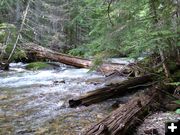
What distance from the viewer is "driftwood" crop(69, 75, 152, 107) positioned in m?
6.79

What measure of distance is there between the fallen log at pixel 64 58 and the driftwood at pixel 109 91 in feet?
8.17

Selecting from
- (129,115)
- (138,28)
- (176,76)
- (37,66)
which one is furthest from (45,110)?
(37,66)

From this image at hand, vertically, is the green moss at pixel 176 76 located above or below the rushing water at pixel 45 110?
above

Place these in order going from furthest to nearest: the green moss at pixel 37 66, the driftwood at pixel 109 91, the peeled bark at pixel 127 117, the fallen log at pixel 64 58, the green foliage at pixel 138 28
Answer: the green moss at pixel 37 66 < the fallen log at pixel 64 58 < the driftwood at pixel 109 91 < the green foliage at pixel 138 28 < the peeled bark at pixel 127 117

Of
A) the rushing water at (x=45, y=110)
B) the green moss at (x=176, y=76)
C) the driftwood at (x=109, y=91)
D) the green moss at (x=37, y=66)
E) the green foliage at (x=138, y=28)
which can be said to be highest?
the green foliage at (x=138, y=28)

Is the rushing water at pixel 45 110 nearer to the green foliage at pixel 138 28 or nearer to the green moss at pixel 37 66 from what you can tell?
the green foliage at pixel 138 28

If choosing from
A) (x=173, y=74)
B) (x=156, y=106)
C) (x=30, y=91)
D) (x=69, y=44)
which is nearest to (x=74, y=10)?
(x=69, y=44)

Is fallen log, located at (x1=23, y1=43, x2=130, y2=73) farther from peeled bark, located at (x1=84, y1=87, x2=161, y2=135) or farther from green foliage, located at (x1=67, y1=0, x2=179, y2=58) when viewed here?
peeled bark, located at (x1=84, y1=87, x2=161, y2=135)

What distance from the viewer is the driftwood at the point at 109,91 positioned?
679 cm

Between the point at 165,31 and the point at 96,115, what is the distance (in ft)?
7.00

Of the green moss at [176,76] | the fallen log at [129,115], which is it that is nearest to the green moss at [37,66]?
the green moss at [176,76]

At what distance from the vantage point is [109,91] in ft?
24.0

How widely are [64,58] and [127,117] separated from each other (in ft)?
33.5

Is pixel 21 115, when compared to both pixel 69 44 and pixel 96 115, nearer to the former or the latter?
pixel 96 115
